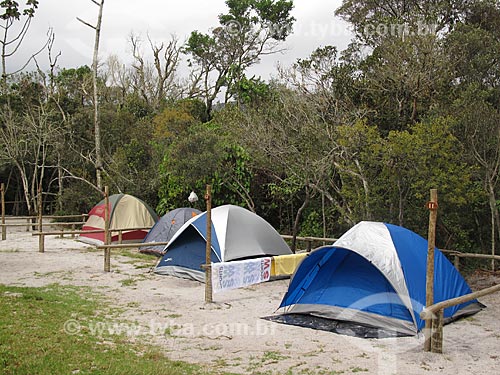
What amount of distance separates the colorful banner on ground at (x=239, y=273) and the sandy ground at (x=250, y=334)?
24 centimetres

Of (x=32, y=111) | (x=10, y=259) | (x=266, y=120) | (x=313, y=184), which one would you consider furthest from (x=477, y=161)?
(x=32, y=111)

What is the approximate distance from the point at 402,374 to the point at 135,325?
3.55 metres

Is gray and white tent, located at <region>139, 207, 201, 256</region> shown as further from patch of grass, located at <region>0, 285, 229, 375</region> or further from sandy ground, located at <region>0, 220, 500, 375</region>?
patch of grass, located at <region>0, 285, 229, 375</region>

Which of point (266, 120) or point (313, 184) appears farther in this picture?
point (266, 120)

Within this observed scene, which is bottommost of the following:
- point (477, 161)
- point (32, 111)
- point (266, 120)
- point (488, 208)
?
point (488, 208)

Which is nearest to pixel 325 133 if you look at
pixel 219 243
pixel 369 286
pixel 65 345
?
pixel 219 243

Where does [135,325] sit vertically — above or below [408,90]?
below

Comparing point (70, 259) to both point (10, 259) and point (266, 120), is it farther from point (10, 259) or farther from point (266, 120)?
point (266, 120)

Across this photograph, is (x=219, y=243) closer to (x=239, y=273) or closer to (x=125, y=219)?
(x=239, y=273)

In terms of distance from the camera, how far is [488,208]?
1261 cm

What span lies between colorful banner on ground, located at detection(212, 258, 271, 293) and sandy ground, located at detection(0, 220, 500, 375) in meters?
0.24

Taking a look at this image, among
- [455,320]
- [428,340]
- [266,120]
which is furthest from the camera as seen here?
[266,120]

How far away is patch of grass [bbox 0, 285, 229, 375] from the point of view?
531cm

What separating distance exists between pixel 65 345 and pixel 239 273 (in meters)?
3.83
